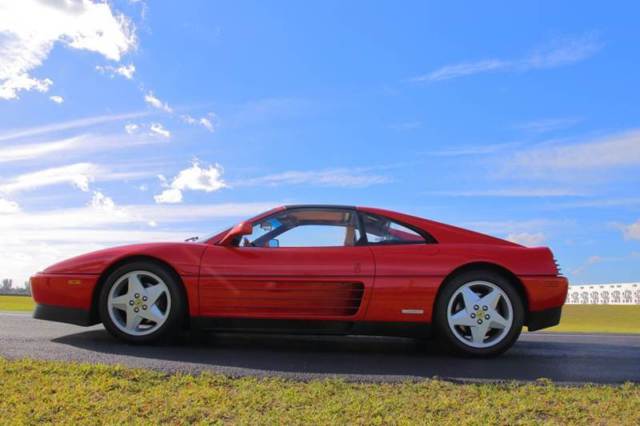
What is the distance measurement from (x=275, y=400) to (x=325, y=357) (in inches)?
52.2

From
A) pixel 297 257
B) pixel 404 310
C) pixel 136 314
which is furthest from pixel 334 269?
pixel 136 314

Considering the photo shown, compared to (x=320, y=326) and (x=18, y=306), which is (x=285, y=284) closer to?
(x=320, y=326)

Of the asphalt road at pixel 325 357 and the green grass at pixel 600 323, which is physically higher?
the asphalt road at pixel 325 357

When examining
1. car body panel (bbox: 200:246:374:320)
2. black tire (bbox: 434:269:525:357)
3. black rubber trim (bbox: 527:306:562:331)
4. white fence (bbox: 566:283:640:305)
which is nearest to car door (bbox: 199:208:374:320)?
car body panel (bbox: 200:246:374:320)

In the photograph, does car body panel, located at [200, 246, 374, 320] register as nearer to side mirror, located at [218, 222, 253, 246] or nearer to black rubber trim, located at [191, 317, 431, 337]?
black rubber trim, located at [191, 317, 431, 337]

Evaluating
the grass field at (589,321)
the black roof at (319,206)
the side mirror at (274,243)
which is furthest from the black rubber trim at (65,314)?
the grass field at (589,321)

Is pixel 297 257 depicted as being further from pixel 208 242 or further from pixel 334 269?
pixel 208 242

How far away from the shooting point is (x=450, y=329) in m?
4.76

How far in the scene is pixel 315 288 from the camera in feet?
15.8

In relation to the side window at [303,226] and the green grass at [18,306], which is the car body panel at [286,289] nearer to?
the side window at [303,226]

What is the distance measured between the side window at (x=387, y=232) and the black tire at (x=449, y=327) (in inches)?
20.6

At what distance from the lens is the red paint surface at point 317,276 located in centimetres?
480

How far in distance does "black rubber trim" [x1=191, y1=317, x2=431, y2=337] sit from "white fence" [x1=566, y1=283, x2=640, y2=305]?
44.4 meters

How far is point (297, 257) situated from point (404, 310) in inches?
40.3
